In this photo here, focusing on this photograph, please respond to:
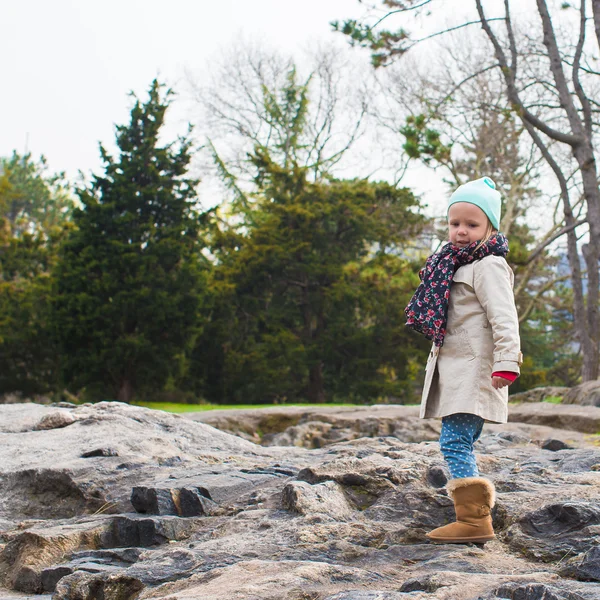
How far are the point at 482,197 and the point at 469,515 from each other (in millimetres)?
1285

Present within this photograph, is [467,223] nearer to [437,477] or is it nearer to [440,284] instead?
[440,284]

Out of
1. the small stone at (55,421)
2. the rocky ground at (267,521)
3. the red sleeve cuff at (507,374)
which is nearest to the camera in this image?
the rocky ground at (267,521)

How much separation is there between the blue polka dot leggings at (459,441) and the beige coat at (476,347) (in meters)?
0.07

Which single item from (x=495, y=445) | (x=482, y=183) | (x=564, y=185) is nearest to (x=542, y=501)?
(x=482, y=183)

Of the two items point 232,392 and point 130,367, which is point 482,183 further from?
point 232,392

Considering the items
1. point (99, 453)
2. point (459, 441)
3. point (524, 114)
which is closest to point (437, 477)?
point (459, 441)

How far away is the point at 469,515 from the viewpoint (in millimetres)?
2805

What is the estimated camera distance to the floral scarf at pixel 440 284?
9.93ft

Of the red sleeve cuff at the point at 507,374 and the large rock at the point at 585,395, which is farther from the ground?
the red sleeve cuff at the point at 507,374

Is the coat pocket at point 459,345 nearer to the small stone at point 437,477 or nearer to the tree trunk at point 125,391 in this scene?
the small stone at point 437,477

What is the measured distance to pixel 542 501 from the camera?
3.13 m

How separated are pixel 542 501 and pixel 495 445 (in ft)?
8.53

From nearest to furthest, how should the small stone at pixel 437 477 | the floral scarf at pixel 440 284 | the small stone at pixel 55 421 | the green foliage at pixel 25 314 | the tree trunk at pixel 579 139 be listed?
the floral scarf at pixel 440 284
the small stone at pixel 437 477
the small stone at pixel 55 421
the tree trunk at pixel 579 139
the green foliage at pixel 25 314

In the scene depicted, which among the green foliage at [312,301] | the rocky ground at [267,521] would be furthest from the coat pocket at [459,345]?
the green foliage at [312,301]
